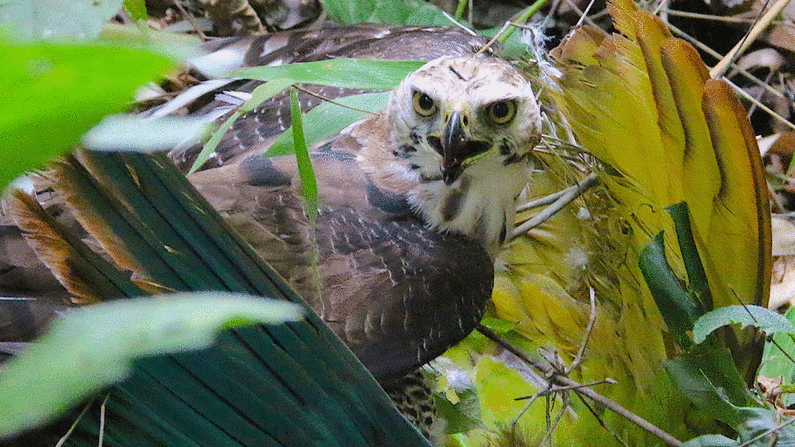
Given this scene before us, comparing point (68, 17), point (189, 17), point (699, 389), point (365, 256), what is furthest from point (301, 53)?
point (68, 17)

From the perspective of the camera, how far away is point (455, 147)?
1.12 metres

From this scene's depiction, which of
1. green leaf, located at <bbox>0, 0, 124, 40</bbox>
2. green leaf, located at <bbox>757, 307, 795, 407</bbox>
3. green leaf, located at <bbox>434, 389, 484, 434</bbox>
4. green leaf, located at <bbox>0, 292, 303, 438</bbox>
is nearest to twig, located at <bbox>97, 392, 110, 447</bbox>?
green leaf, located at <bbox>0, 0, 124, 40</bbox>

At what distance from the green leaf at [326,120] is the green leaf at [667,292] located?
479 millimetres

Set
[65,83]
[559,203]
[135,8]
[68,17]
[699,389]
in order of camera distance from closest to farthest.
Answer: [65,83]
[68,17]
[699,389]
[135,8]
[559,203]

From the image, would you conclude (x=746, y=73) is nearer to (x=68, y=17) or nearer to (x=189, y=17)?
(x=189, y=17)

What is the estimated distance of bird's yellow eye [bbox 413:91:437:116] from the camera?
3.79 ft

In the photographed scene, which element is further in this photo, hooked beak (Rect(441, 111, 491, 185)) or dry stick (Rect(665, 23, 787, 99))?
dry stick (Rect(665, 23, 787, 99))

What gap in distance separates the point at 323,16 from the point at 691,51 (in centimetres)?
145

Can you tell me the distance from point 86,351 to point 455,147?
0.97 m

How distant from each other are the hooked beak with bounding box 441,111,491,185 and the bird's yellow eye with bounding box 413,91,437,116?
51 mm

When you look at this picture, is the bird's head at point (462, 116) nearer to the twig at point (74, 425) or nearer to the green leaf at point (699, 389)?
the green leaf at point (699, 389)

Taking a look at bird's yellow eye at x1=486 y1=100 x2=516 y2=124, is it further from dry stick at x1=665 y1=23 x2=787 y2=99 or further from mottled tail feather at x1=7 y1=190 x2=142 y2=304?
dry stick at x1=665 y1=23 x2=787 y2=99

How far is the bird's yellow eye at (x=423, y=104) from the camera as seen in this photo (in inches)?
45.4

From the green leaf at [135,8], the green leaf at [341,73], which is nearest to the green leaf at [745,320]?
the green leaf at [341,73]
